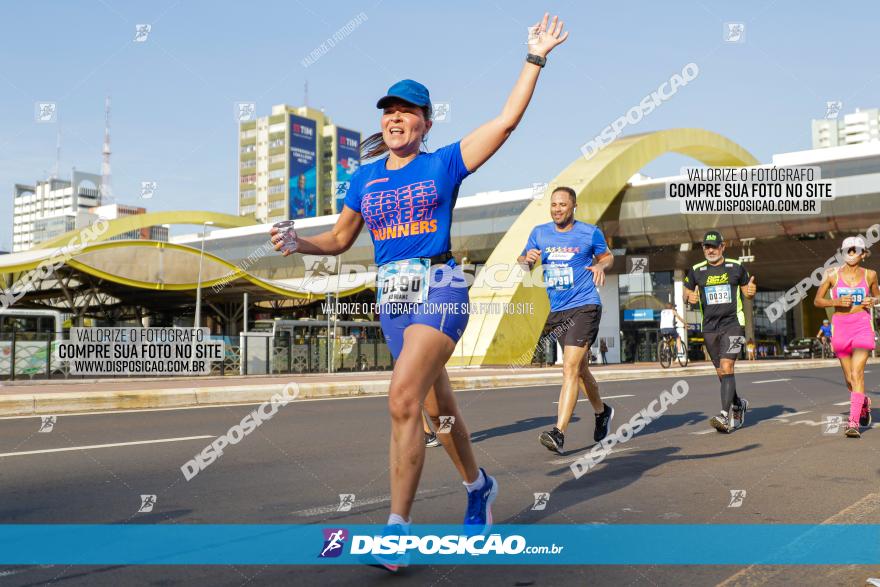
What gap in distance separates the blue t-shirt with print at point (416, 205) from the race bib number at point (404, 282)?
36 millimetres

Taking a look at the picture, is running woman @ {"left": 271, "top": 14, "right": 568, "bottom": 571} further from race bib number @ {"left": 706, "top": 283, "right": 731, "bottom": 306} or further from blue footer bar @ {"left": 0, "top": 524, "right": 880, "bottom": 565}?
race bib number @ {"left": 706, "top": 283, "right": 731, "bottom": 306}

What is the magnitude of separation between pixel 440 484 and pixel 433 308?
2002mm

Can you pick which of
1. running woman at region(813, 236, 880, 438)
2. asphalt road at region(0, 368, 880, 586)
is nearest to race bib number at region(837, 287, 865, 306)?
running woman at region(813, 236, 880, 438)

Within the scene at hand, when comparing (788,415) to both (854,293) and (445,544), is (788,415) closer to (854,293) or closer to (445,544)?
(854,293)

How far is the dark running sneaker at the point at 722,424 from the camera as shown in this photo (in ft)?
24.1

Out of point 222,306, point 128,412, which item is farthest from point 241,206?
point 128,412

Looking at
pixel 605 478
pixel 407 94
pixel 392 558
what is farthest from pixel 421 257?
pixel 605 478

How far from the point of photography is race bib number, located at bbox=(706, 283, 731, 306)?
7672 millimetres

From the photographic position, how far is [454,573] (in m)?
2.97

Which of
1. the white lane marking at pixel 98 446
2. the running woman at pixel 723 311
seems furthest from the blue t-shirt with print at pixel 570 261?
the white lane marking at pixel 98 446

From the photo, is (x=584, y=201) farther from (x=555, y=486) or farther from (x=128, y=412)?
(x=555, y=486)

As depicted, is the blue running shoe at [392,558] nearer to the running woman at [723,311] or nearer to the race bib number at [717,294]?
the running woman at [723,311]

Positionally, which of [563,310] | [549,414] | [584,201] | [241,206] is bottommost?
[549,414]

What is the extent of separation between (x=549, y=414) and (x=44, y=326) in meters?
24.3
